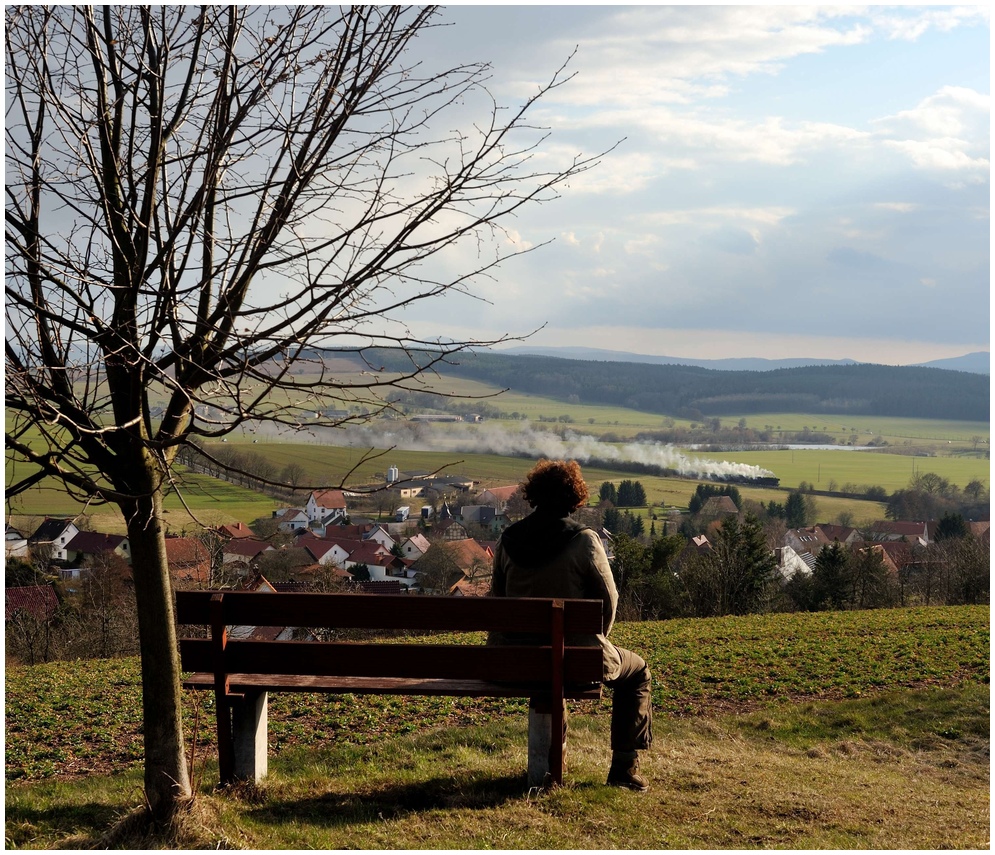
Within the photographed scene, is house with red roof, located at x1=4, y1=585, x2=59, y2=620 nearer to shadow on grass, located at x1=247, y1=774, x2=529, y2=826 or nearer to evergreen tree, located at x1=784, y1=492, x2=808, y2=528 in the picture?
shadow on grass, located at x1=247, y1=774, x2=529, y2=826

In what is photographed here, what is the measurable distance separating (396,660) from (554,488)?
1265 mm

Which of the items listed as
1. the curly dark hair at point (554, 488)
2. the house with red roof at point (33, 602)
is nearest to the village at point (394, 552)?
the house with red roof at point (33, 602)

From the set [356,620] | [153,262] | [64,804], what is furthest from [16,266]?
[64,804]

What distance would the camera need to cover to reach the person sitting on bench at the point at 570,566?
5.02 m

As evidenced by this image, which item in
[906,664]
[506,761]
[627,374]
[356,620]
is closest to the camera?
[356,620]

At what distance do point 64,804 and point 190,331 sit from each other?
2732 millimetres

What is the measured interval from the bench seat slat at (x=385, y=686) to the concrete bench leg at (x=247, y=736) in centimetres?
10

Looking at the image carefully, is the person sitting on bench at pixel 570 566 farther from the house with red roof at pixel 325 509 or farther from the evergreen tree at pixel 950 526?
the house with red roof at pixel 325 509

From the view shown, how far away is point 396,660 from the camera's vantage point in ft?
16.4

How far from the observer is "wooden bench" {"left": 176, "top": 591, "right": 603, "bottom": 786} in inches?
188

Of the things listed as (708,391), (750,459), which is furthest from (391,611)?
(708,391)

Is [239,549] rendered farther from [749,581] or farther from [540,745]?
[540,745]

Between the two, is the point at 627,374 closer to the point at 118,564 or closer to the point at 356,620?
the point at 118,564

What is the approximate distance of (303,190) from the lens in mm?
4516
